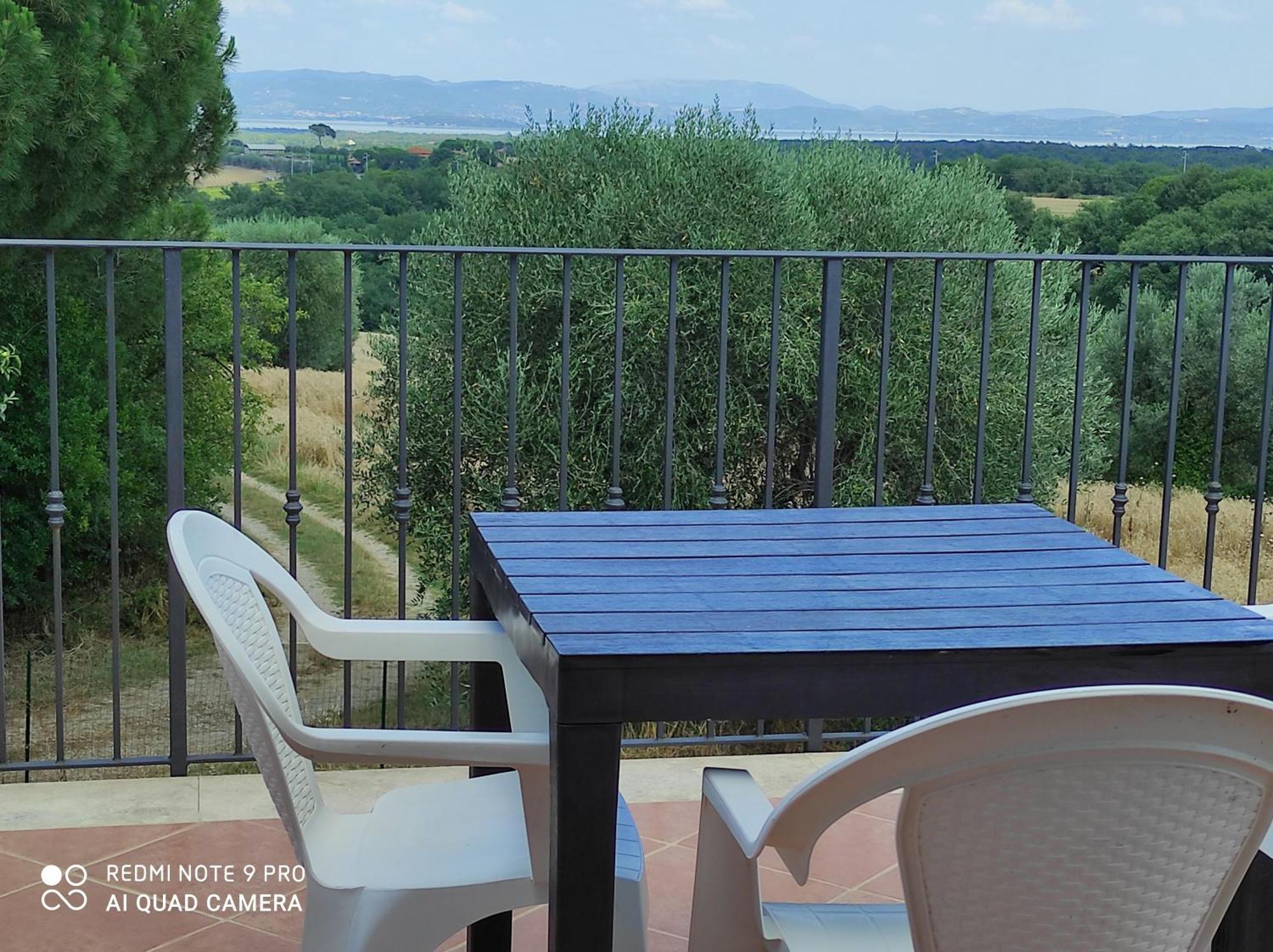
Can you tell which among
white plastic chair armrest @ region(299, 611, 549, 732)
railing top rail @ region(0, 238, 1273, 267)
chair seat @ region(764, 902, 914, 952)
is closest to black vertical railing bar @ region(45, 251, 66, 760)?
railing top rail @ region(0, 238, 1273, 267)

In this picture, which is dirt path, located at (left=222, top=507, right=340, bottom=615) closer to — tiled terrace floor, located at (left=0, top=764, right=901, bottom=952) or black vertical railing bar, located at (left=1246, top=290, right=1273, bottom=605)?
tiled terrace floor, located at (left=0, top=764, right=901, bottom=952)

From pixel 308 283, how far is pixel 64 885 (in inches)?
440

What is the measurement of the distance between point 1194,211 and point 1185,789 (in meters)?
14.2

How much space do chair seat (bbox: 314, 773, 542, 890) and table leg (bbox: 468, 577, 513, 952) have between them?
0.31 feet

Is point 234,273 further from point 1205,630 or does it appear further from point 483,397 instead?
point 483,397

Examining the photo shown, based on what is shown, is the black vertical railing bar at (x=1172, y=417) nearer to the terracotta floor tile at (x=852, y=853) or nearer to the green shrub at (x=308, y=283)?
the terracotta floor tile at (x=852, y=853)

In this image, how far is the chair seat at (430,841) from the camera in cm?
167

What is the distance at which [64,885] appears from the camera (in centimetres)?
245

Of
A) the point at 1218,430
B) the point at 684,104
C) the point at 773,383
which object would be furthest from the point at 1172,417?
the point at 684,104

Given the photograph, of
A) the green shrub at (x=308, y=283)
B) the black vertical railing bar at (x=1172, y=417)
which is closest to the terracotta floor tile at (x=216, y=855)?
the black vertical railing bar at (x=1172, y=417)

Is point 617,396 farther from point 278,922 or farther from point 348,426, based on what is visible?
point 278,922

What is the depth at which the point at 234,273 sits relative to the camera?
284 cm

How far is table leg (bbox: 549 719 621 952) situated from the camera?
1.41m

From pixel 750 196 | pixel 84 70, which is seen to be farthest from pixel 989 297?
pixel 750 196
